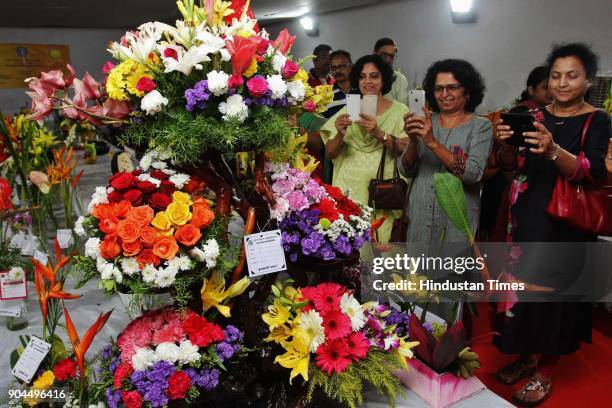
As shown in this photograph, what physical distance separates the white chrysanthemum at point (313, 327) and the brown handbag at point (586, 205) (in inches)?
41.0

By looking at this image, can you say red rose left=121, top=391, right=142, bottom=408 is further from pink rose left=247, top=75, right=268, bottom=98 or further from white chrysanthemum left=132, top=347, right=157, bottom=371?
pink rose left=247, top=75, right=268, bottom=98

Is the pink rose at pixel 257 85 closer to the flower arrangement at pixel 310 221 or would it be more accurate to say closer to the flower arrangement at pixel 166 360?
the flower arrangement at pixel 310 221

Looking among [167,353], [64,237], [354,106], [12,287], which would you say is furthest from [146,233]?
[354,106]

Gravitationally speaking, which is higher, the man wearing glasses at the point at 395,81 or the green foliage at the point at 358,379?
the man wearing glasses at the point at 395,81

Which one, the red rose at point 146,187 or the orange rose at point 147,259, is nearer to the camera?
the orange rose at point 147,259

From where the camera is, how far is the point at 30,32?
26.0ft

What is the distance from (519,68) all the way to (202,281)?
344 cm

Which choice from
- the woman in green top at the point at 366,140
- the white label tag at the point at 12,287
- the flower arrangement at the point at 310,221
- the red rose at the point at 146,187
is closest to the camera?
the red rose at the point at 146,187

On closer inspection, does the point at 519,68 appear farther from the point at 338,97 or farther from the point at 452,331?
the point at 452,331

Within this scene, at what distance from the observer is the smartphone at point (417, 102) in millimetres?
1730

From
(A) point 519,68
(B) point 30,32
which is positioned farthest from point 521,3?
(B) point 30,32

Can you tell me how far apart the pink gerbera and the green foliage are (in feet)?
0.25

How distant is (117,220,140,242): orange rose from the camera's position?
0.90 metres

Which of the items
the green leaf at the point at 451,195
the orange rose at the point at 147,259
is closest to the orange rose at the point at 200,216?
the orange rose at the point at 147,259
